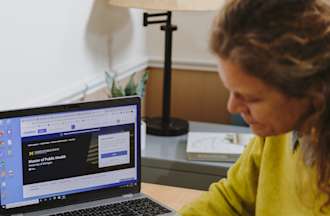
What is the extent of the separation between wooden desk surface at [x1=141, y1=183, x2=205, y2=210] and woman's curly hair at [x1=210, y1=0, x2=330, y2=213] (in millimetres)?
631

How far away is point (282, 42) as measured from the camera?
83cm

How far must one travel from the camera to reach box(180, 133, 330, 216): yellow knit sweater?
1.09 meters

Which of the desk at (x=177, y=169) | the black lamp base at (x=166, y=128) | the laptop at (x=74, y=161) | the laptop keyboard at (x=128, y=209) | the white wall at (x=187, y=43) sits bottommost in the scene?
the desk at (x=177, y=169)

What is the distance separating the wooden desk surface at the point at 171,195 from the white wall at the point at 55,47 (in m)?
0.43

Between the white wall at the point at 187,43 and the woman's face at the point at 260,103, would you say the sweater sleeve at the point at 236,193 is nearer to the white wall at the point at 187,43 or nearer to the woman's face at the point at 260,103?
the woman's face at the point at 260,103

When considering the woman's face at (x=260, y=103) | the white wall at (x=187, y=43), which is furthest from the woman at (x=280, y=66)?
the white wall at (x=187, y=43)

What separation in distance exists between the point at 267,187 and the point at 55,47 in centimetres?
82

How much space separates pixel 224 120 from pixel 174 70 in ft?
1.03

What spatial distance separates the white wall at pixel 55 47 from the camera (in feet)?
4.94

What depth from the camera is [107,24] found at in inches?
79.0

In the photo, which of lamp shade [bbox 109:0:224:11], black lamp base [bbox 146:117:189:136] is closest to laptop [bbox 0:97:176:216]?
lamp shade [bbox 109:0:224:11]

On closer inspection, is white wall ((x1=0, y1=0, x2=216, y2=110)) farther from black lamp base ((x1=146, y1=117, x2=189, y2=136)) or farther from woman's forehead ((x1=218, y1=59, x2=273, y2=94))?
woman's forehead ((x1=218, y1=59, x2=273, y2=94))

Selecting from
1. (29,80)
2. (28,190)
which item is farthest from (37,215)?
(29,80)

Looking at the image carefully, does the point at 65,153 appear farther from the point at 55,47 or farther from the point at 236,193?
the point at 55,47
